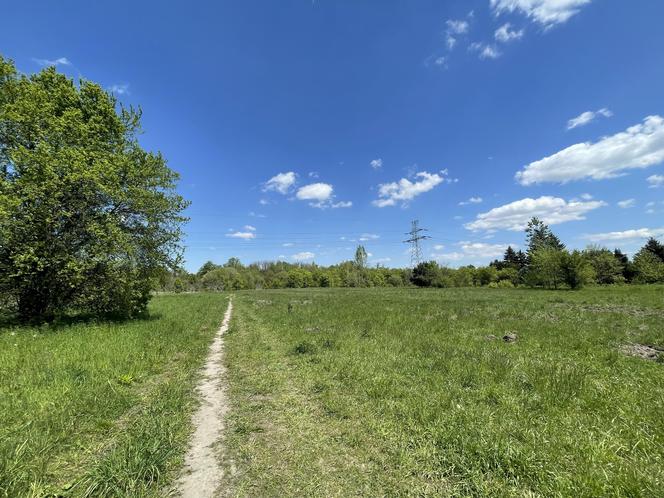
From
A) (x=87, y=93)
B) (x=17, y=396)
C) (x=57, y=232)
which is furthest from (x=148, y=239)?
(x=17, y=396)

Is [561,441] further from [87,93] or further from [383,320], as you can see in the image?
[87,93]

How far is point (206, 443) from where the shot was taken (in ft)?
17.4

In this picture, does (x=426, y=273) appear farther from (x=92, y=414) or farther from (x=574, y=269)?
(x=92, y=414)

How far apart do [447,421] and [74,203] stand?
60.9 feet

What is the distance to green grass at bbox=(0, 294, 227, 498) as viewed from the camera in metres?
4.14

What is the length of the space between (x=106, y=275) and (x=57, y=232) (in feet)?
9.96

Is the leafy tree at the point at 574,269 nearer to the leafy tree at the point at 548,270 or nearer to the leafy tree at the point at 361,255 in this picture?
the leafy tree at the point at 548,270

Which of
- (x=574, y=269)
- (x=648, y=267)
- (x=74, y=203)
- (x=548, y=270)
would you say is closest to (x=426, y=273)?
(x=548, y=270)

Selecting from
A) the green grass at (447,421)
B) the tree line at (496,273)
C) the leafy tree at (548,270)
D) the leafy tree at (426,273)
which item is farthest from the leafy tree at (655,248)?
the green grass at (447,421)

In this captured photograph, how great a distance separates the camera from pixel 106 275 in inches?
667

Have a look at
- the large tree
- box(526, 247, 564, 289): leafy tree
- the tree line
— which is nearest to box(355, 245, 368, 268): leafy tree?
the tree line

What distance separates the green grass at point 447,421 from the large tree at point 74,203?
10.5 m

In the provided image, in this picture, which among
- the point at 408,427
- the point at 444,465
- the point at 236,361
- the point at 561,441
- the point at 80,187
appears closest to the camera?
the point at 444,465

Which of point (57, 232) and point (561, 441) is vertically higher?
point (57, 232)
